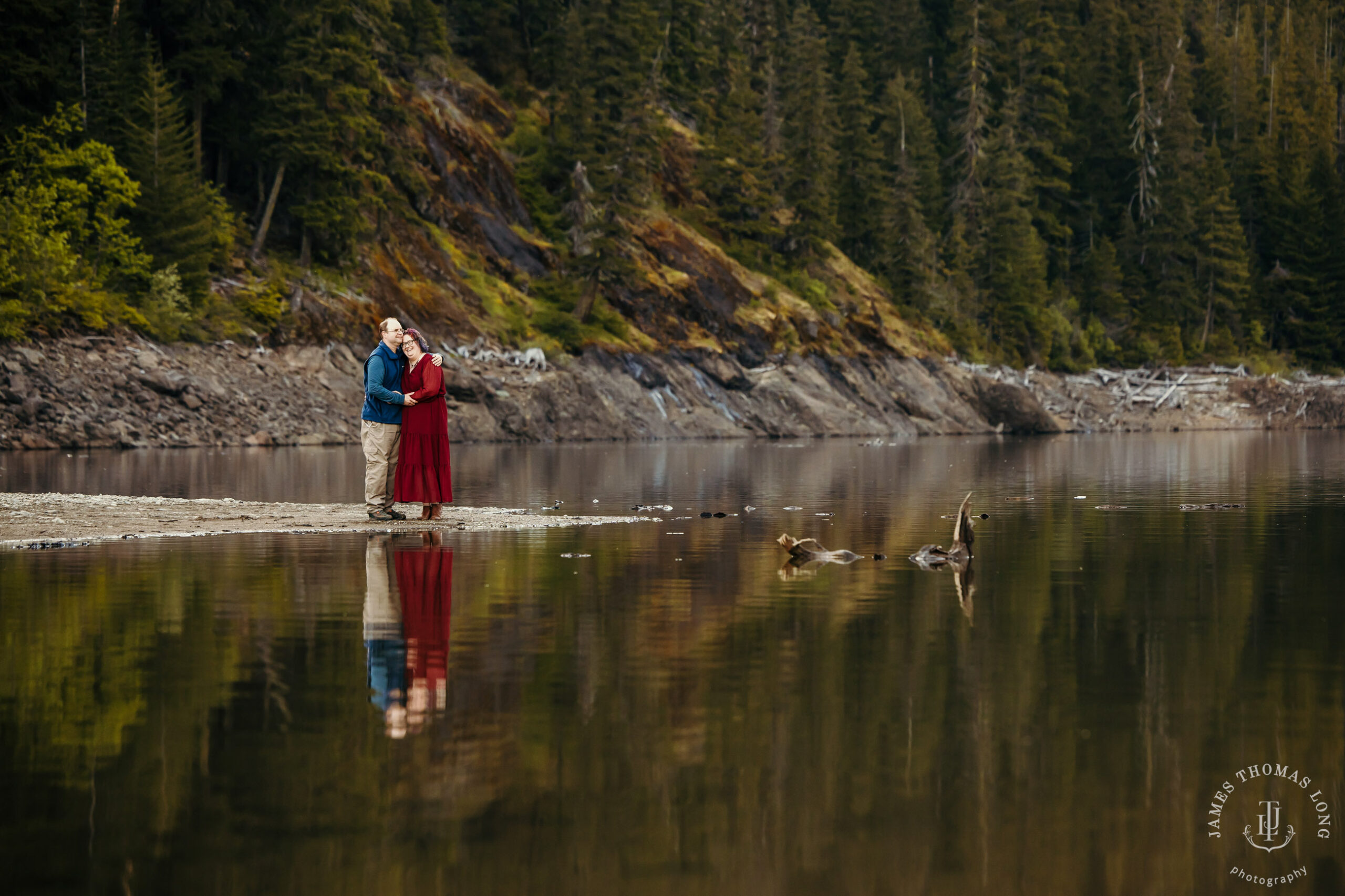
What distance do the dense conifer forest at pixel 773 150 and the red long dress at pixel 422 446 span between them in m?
29.2

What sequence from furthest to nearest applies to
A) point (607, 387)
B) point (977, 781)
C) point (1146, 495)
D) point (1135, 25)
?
1. point (1135, 25)
2. point (607, 387)
3. point (1146, 495)
4. point (977, 781)

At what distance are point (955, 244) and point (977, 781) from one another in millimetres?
91669

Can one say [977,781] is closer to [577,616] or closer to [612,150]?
[577,616]

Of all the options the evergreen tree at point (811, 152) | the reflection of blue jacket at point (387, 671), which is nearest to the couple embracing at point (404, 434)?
the reflection of blue jacket at point (387, 671)

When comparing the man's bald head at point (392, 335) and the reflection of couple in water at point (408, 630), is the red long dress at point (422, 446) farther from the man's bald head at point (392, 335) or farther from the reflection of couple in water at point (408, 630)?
the reflection of couple in water at point (408, 630)

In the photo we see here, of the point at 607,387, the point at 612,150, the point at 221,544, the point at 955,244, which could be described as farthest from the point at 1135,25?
the point at 221,544

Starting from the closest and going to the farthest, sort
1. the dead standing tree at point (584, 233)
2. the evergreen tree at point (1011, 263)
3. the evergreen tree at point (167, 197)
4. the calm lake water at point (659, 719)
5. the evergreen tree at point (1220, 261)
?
the calm lake water at point (659, 719)
the evergreen tree at point (167, 197)
the dead standing tree at point (584, 233)
the evergreen tree at point (1011, 263)
the evergreen tree at point (1220, 261)

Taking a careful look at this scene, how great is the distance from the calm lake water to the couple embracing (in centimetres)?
295

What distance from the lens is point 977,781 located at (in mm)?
6133

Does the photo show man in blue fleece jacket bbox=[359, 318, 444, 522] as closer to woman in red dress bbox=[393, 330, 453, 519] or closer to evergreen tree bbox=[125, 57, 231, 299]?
woman in red dress bbox=[393, 330, 453, 519]

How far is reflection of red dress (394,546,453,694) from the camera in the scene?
8.67 meters

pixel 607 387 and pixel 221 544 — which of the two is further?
pixel 607 387

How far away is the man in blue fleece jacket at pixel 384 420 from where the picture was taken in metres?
18.6

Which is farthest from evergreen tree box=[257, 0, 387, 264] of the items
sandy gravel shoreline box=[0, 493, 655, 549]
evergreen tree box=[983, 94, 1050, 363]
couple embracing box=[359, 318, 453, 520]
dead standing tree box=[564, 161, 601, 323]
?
evergreen tree box=[983, 94, 1050, 363]
